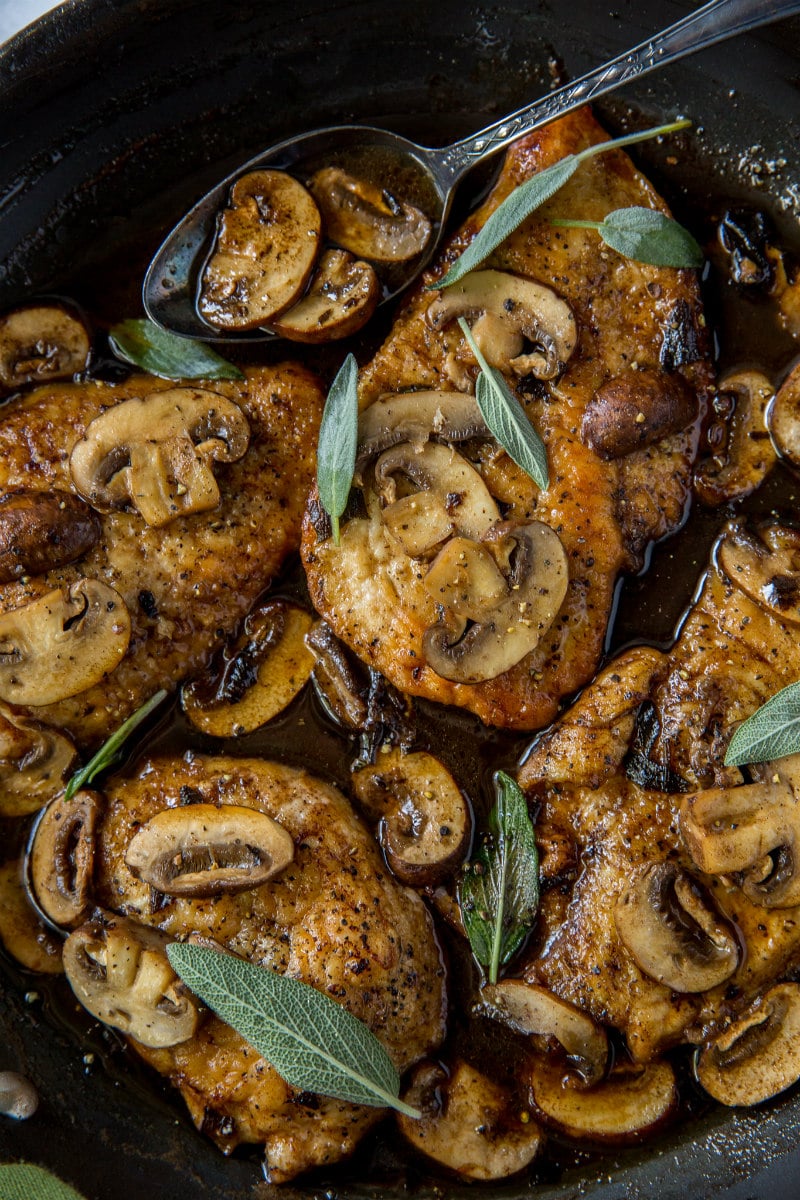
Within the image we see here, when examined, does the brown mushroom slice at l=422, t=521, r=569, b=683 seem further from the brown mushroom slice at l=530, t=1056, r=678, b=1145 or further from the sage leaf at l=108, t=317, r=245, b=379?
the brown mushroom slice at l=530, t=1056, r=678, b=1145

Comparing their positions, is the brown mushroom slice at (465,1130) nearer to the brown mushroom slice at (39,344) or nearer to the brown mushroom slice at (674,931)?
the brown mushroom slice at (674,931)

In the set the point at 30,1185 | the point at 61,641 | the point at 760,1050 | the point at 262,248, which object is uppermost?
the point at 262,248

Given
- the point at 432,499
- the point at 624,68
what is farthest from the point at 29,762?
the point at 624,68

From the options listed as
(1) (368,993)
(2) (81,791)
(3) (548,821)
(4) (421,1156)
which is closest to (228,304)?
(2) (81,791)

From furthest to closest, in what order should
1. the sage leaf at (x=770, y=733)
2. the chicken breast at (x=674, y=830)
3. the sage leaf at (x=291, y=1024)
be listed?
1. the chicken breast at (x=674, y=830)
2. the sage leaf at (x=770, y=733)
3. the sage leaf at (x=291, y=1024)

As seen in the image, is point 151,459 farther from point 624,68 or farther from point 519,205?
point 624,68

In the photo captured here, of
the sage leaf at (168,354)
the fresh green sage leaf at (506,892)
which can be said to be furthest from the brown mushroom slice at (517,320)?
the fresh green sage leaf at (506,892)
